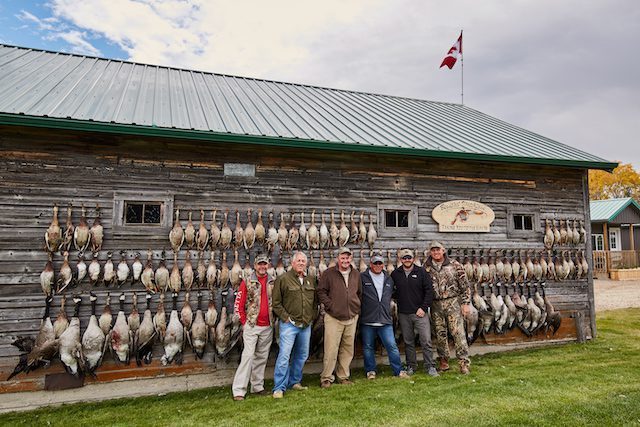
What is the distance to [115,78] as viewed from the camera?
8.30 metres

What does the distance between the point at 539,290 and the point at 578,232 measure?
1.58m

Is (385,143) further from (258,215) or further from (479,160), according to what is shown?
(258,215)

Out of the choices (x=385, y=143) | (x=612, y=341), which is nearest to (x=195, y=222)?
(x=385, y=143)

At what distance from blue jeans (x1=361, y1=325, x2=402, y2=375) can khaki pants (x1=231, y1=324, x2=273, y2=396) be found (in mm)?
1532

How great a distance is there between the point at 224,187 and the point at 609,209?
27.1 meters

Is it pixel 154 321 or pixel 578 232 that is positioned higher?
pixel 578 232

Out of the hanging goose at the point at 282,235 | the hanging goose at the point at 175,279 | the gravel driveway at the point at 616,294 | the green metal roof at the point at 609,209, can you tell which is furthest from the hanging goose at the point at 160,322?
the green metal roof at the point at 609,209

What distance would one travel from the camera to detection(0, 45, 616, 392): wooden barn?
5730 millimetres

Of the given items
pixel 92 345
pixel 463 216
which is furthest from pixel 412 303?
pixel 92 345

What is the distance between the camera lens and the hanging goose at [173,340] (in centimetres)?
591

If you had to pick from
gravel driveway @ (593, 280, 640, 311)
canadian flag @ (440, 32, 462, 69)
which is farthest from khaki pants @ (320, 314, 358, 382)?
gravel driveway @ (593, 280, 640, 311)

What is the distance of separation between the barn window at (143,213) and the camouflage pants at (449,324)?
460 cm

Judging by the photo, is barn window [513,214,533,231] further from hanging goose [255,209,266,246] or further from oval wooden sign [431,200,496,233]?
hanging goose [255,209,266,246]

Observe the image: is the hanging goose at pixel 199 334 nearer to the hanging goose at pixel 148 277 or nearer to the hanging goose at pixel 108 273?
the hanging goose at pixel 148 277
